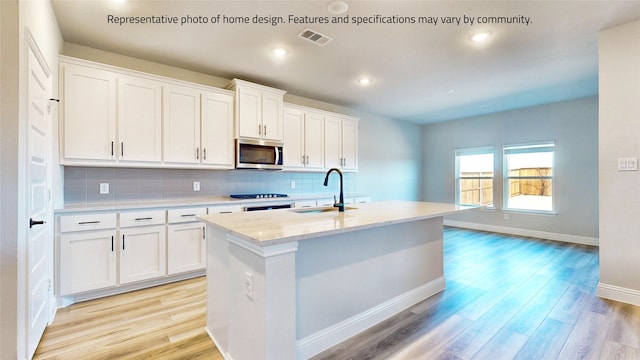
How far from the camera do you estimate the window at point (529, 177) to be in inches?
211

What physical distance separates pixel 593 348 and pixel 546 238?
414cm

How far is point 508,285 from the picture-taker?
117 inches

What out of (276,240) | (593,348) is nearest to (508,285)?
(593,348)

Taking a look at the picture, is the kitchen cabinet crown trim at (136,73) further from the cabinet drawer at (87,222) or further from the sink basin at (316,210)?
the sink basin at (316,210)

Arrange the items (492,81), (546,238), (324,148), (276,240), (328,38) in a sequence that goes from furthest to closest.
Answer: (546,238) < (324,148) < (492,81) < (328,38) < (276,240)

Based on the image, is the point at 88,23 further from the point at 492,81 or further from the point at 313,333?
the point at 492,81

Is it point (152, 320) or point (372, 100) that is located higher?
point (372, 100)

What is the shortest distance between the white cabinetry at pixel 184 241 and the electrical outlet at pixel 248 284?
5.59ft

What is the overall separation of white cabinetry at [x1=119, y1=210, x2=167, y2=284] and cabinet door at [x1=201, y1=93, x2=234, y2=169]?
90cm

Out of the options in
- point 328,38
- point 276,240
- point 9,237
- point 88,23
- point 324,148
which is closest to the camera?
point 276,240

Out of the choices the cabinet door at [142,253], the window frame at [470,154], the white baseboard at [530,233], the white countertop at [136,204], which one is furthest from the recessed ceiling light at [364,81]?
the white baseboard at [530,233]

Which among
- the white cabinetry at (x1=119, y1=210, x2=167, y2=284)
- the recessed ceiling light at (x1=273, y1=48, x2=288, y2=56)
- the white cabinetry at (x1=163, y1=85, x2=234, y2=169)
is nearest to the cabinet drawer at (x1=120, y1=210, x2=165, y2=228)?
the white cabinetry at (x1=119, y1=210, x2=167, y2=284)

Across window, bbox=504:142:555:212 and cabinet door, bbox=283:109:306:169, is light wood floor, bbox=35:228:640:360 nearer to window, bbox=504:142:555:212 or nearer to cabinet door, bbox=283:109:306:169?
cabinet door, bbox=283:109:306:169

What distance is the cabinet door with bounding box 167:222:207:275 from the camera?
3.02m
